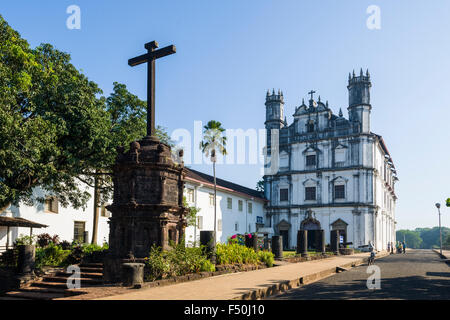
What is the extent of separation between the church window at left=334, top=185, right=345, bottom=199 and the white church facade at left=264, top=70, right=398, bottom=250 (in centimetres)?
5

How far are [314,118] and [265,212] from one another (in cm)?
1301

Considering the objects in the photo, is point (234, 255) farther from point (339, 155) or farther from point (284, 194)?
point (284, 194)

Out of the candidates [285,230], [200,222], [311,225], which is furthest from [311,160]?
[200,222]

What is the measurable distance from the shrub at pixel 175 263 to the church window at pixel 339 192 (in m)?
34.2

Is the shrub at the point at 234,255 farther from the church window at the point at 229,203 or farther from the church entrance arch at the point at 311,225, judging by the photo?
the church entrance arch at the point at 311,225

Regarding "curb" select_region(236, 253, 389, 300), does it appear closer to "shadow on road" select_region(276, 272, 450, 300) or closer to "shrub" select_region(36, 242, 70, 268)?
"shadow on road" select_region(276, 272, 450, 300)

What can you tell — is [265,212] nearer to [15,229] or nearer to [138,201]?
[15,229]

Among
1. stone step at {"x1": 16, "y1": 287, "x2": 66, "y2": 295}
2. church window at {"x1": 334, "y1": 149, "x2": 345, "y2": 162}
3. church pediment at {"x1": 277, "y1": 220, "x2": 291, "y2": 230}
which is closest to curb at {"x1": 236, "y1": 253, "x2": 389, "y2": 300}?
stone step at {"x1": 16, "y1": 287, "x2": 66, "y2": 295}

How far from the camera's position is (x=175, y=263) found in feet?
42.9

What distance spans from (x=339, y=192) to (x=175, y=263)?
3620 centimetres

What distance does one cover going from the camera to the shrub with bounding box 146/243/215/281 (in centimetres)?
1246

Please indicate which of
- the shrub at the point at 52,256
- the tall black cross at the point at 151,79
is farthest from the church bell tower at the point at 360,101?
the shrub at the point at 52,256

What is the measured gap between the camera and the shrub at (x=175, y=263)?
40.9 ft
